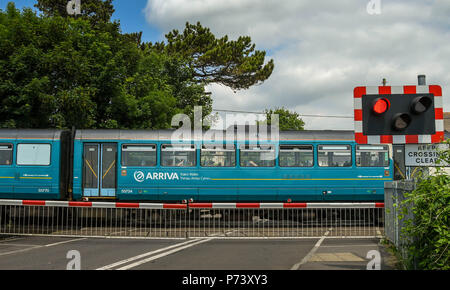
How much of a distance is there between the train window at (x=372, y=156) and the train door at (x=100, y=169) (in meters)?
8.89

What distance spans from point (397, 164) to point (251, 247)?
28.4 ft

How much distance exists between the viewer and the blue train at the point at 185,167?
584 inches

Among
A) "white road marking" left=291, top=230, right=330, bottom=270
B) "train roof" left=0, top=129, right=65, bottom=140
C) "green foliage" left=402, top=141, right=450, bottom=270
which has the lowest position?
"white road marking" left=291, top=230, right=330, bottom=270

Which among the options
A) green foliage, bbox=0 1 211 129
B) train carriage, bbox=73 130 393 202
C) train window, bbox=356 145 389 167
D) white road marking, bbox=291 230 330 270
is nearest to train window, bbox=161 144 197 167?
train carriage, bbox=73 130 393 202

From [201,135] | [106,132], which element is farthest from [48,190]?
[201,135]

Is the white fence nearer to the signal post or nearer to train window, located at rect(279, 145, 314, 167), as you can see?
train window, located at rect(279, 145, 314, 167)

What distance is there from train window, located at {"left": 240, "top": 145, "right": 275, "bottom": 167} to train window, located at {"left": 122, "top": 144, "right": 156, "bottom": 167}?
324 centimetres

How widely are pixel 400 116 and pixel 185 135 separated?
9813 mm

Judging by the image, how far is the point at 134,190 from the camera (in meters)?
14.9

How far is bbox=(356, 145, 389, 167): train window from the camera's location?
15.3 meters

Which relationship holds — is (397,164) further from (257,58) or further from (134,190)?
(257,58)

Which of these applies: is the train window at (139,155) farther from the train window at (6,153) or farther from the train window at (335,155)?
the train window at (335,155)

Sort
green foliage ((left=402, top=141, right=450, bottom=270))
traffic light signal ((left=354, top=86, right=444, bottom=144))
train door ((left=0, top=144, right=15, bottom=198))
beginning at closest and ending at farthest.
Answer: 1. green foliage ((left=402, top=141, right=450, bottom=270))
2. traffic light signal ((left=354, top=86, right=444, bottom=144))
3. train door ((left=0, top=144, right=15, bottom=198))
